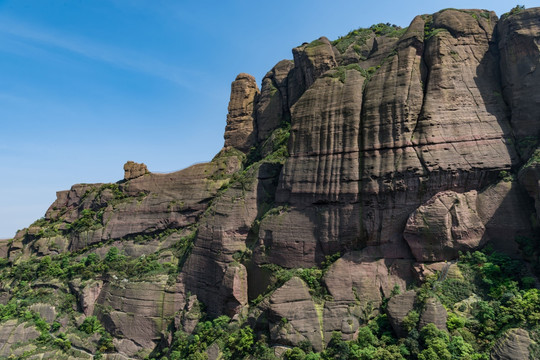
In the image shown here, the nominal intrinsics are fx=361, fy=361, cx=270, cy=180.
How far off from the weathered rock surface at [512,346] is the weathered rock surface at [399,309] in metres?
5.50

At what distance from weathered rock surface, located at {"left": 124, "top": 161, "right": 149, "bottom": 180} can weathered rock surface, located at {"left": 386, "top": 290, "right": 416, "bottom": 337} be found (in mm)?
42021

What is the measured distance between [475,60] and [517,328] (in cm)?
2409

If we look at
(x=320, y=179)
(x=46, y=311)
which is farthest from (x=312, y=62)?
(x=46, y=311)

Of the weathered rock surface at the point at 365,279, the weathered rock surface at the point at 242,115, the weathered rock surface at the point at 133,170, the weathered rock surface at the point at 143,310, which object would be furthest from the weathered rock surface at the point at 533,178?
the weathered rock surface at the point at 133,170

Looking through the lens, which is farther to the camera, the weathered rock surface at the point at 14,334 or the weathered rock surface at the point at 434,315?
the weathered rock surface at the point at 14,334

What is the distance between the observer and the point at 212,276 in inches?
1527

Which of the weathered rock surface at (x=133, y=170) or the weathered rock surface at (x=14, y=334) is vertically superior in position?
the weathered rock surface at (x=133, y=170)

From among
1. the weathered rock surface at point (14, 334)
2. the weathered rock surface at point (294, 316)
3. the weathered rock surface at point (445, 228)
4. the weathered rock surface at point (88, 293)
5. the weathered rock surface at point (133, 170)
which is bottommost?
the weathered rock surface at point (14, 334)

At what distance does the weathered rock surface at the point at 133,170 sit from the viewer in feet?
184

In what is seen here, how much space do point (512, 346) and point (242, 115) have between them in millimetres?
47815

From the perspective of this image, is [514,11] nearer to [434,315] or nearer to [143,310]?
[434,315]

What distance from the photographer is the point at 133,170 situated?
56.2m

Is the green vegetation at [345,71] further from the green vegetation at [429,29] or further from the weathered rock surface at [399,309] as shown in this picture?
the weathered rock surface at [399,309]

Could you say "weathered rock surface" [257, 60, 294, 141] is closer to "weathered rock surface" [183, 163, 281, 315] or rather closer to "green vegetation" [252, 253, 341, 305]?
"weathered rock surface" [183, 163, 281, 315]
